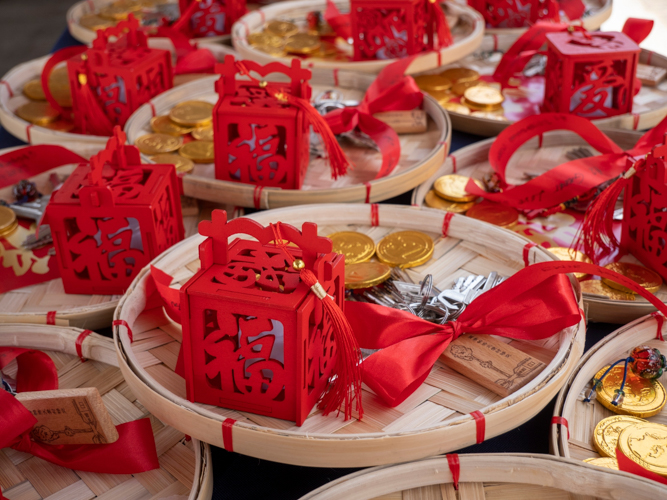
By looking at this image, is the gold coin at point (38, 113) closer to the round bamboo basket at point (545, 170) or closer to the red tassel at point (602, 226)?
the round bamboo basket at point (545, 170)

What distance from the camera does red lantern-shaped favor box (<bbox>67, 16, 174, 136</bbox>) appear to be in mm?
1486

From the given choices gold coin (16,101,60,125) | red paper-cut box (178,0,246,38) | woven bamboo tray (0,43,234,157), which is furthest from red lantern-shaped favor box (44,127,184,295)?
red paper-cut box (178,0,246,38)

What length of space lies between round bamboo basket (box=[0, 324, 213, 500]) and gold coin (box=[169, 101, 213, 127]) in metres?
0.66

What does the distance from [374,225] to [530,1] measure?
127 cm

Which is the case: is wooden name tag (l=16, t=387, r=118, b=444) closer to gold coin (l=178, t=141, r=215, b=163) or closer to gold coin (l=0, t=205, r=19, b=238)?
gold coin (l=0, t=205, r=19, b=238)

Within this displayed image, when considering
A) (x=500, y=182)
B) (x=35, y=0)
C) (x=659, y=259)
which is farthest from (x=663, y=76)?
(x=35, y=0)

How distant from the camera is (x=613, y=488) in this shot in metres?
0.77

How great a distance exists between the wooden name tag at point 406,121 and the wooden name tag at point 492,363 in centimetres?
73

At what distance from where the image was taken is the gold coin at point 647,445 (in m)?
0.84

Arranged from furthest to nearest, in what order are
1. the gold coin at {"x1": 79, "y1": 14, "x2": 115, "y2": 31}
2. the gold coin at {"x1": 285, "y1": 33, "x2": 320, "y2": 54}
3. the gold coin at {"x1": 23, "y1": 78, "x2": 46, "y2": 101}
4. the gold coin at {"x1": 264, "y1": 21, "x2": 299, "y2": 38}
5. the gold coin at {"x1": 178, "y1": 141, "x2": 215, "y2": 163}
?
the gold coin at {"x1": 79, "y1": 14, "x2": 115, "y2": 31}
the gold coin at {"x1": 264, "y1": 21, "x2": 299, "y2": 38}
the gold coin at {"x1": 285, "y1": 33, "x2": 320, "y2": 54}
the gold coin at {"x1": 23, "y1": 78, "x2": 46, "y2": 101}
the gold coin at {"x1": 178, "y1": 141, "x2": 215, "y2": 163}

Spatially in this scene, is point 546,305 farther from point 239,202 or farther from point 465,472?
point 239,202

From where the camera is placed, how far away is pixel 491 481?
82 centimetres

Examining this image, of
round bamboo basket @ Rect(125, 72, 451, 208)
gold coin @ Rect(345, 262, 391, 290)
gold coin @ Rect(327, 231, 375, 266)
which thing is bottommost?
gold coin @ Rect(345, 262, 391, 290)

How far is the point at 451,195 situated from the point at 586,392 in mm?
542
